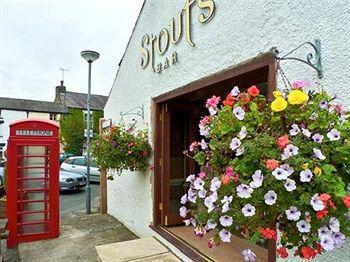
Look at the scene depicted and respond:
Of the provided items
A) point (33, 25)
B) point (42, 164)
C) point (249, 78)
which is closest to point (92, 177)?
point (33, 25)

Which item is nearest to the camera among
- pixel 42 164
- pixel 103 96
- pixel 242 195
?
pixel 242 195

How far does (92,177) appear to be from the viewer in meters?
15.0

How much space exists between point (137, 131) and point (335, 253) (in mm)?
4417

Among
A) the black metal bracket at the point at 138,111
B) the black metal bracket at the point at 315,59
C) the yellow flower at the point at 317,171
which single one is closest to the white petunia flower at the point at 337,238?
the yellow flower at the point at 317,171

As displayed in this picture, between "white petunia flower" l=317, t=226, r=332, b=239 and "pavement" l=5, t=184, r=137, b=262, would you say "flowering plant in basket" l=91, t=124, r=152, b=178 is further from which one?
"white petunia flower" l=317, t=226, r=332, b=239

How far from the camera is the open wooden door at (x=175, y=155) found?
17.3 feet

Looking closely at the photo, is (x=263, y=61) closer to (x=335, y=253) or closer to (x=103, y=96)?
(x=335, y=253)

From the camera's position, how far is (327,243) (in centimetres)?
154

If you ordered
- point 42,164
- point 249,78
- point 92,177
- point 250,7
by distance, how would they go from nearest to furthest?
1. point 250,7
2. point 249,78
3. point 42,164
4. point 92,177

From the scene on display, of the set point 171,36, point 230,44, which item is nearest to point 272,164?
point 230,44

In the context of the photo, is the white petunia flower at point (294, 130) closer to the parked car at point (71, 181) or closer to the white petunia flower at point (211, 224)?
the white petunia flower at point (211, 224)

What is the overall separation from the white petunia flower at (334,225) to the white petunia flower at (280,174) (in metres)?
0.36

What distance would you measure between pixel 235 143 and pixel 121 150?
12.5ft

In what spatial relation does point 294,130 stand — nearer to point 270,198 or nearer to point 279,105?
point 279,105
